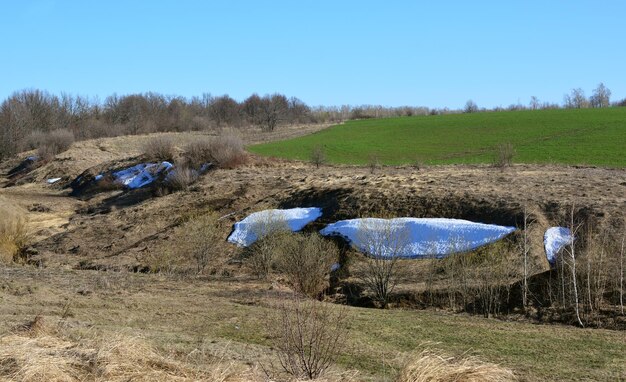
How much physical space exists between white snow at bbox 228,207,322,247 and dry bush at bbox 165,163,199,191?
929cm

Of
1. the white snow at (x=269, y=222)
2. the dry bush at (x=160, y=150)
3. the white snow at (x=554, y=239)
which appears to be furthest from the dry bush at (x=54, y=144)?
the white snow at (x=554, y=239)

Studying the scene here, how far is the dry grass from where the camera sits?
703cm

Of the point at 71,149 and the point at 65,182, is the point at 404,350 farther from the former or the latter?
the point at 71,149

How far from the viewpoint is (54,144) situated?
2557 inches

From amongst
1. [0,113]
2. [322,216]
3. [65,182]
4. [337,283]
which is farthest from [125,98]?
[337,283]

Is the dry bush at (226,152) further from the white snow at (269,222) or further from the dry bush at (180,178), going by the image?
the white snow at (269,222)

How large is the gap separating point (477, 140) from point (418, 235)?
3610 centimetres

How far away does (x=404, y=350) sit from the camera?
1174 cm

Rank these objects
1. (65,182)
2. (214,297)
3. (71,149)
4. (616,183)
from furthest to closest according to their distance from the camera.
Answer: (71,149) < (65,182) < (616,183) < (214,297)

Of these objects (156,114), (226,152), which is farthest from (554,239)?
(156,114)

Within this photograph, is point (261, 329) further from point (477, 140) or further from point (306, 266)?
point (477, 140)

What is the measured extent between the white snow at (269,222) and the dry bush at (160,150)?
18622 millimetres

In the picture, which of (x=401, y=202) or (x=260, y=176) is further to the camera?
(x=260, y=176)

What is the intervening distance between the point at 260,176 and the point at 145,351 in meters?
30.6
